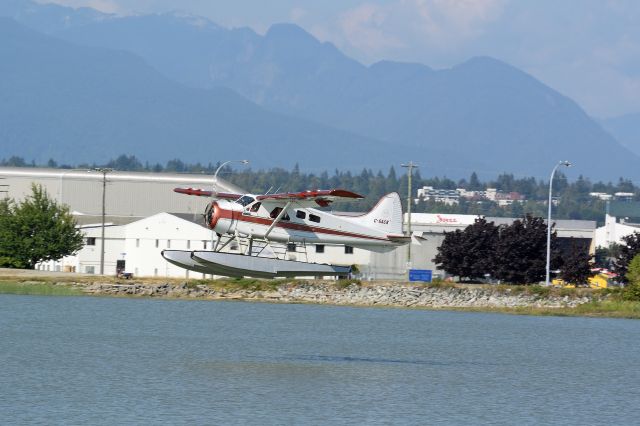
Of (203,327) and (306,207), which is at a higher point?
(306,207)

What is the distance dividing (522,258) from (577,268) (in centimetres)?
411

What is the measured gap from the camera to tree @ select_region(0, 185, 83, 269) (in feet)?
255

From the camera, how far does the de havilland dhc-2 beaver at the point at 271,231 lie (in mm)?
58312

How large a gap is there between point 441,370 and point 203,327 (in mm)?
13114

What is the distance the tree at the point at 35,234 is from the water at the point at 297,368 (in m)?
21.2

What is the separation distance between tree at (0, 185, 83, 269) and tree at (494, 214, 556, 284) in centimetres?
2973

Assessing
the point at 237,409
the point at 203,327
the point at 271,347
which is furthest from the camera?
the point at 203,327

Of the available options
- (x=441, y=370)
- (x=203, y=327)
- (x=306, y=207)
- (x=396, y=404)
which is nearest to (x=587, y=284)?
(x=306, y=207)

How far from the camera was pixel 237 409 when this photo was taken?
2884 cm

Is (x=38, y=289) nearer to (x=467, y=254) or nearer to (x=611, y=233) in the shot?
(x=467, y=254)

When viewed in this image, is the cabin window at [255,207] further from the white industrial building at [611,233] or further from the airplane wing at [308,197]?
the white industrial building at [611,233]

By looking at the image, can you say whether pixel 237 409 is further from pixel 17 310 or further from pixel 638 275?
pixel 638 275

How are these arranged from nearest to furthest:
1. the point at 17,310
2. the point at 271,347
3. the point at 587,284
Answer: the point at 271,347 < the point at 17,310 < the point at 587,284

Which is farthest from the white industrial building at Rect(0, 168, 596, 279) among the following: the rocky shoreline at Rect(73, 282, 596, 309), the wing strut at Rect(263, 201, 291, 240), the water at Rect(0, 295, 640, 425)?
the water at Rect(0, 295, 640, 425)
